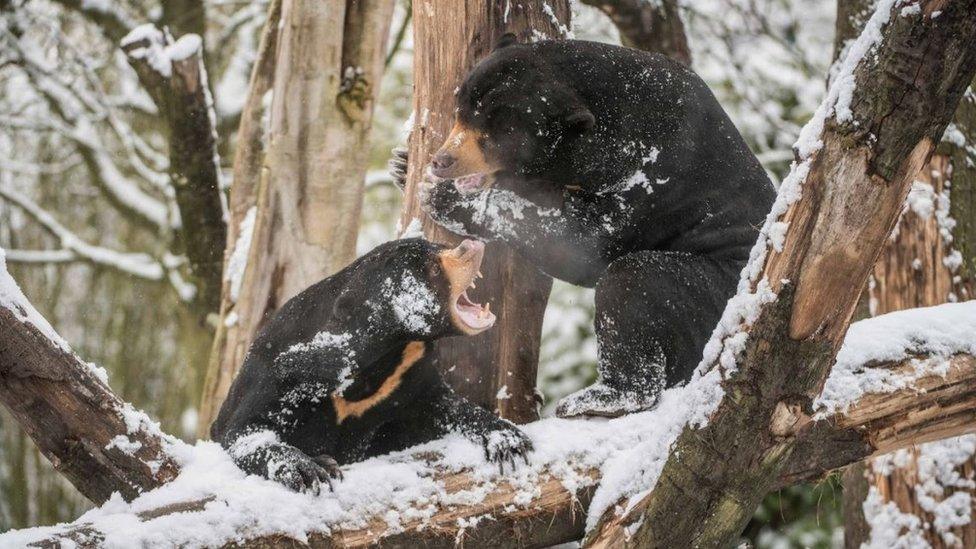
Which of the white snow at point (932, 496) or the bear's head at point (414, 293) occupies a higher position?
the bear's head at point (414, 293)

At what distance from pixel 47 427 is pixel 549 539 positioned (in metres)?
1.68

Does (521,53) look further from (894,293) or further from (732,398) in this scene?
(894,293)

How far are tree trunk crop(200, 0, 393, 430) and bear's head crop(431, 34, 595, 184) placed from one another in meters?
1.97

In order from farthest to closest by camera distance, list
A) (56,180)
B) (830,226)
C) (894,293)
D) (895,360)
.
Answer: (56,180)
(894,293)
(895,360)
(830,226)

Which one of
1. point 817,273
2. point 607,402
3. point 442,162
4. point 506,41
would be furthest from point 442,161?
point 817,273

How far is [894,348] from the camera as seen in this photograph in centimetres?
393

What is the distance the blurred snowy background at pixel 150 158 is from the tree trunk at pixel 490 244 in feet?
9.10

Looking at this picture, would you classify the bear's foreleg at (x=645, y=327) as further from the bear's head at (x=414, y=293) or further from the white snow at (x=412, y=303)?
the white snow at (x=412, y=303)

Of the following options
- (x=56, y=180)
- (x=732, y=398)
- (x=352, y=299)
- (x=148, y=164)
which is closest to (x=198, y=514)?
(x=352, y=299)

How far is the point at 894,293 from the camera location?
5.99m

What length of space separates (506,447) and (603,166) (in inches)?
56.9

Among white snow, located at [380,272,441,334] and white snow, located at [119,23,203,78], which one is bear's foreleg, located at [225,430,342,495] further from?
white snow, located at [119,23,203,78]

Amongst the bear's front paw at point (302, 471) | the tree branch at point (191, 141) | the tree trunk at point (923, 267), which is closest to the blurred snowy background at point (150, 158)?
the tree branch at point (191, 141)

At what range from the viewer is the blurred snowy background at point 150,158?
9.35m
